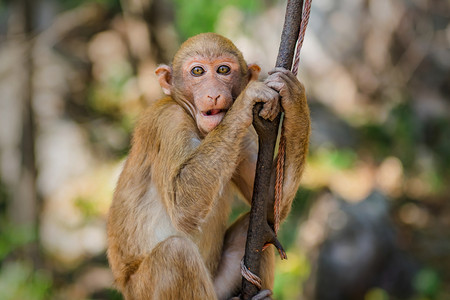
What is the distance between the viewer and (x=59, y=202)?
12859 millimetres

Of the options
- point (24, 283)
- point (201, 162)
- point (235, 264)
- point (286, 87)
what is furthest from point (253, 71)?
point (24, 283)

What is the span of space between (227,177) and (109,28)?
42.8 ft

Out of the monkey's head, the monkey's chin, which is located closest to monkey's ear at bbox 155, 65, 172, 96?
the monkey's head

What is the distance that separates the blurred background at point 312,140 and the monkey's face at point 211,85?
6246 millimetres

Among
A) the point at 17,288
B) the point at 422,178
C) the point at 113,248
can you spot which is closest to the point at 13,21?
the point at 17,288

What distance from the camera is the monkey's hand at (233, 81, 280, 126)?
11.4ft

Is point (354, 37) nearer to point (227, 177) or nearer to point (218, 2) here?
point (218, 2)

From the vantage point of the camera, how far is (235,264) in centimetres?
464

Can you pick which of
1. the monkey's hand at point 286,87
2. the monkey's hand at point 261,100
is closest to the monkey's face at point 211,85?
the monkey's hand at point 261,100

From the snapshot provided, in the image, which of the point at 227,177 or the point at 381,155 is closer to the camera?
the point at 227,177

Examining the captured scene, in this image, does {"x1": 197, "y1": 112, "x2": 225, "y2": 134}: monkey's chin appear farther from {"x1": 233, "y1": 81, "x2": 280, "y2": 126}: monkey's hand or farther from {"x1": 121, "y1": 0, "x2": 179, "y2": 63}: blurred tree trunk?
{"x1": 121, "y1": 0, "x2": 179, "y2": 63}: blurred tree trunk

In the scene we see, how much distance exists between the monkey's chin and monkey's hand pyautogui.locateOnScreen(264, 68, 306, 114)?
53 cm

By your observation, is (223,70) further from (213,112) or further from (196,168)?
(196,168)

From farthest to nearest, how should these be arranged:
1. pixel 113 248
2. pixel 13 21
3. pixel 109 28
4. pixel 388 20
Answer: pixel 388 20
pixel 109 28
pixel 13 21
pixel 113 248
